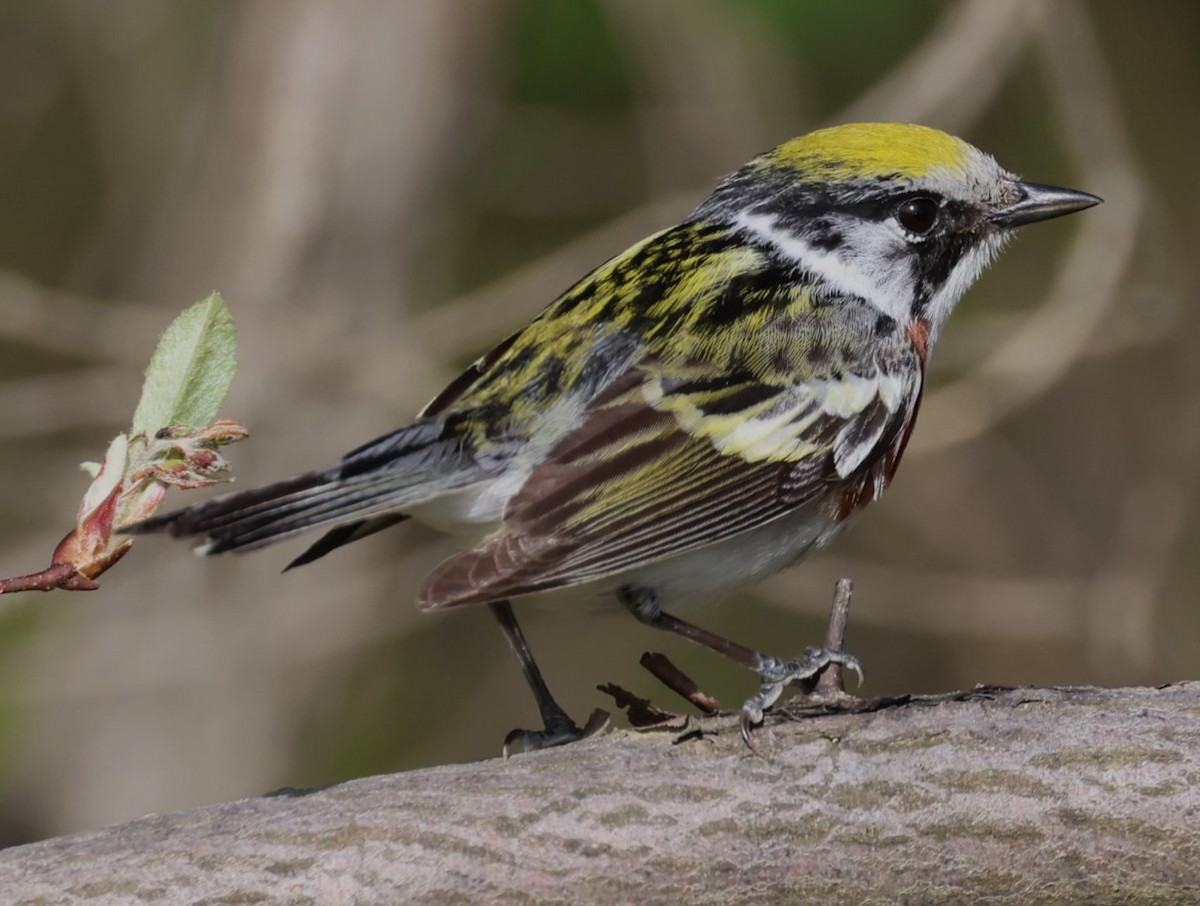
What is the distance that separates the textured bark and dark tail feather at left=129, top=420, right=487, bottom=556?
1.91 feet

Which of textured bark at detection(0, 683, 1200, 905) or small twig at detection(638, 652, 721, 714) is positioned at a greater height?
small twig at detection(638, 652, 721, 714)

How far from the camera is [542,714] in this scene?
3633 millimetres

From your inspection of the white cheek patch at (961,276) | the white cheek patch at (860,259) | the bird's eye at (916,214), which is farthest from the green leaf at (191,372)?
the white cheek patch at (961,276)

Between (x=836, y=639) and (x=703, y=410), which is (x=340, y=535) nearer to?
(x=703, y=410)

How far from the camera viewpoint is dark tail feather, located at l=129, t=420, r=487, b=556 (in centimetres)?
293

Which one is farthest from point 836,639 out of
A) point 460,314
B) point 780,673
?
point 460,314

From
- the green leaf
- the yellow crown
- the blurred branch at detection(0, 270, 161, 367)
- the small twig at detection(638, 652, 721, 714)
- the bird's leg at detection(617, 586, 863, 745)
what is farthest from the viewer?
the blurred branch at detection(0, 270, 161, 367)

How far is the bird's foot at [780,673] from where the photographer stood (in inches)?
102

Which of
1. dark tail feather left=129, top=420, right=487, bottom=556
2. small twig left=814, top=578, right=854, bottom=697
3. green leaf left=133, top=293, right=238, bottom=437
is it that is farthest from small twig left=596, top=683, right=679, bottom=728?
green leaf left=133, top=293, right=238, bottom=437

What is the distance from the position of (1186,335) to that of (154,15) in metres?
4.43

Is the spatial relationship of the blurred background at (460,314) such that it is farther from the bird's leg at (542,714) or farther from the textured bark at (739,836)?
the textured bark at (739,836)

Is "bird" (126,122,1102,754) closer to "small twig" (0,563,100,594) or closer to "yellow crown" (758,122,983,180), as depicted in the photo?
"yellow crown" (758,122,983,180)

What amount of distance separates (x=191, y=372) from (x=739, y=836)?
106 centimetres

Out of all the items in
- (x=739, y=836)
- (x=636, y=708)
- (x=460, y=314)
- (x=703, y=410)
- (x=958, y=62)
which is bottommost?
(x=739, y=836)
